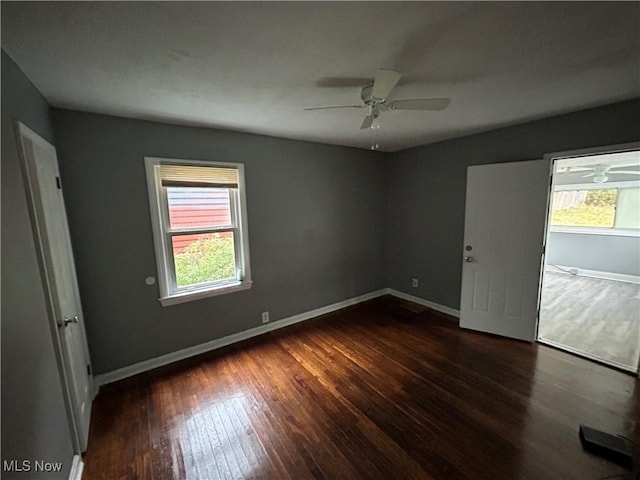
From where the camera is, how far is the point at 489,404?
2023 mm

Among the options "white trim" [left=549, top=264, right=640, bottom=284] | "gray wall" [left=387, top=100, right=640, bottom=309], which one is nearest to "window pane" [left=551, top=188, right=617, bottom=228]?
"white trim" [left=549, top=264, right=640, bottom=284]

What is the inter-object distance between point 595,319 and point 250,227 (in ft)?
15.0

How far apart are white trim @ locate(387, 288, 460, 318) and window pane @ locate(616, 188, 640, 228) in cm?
470

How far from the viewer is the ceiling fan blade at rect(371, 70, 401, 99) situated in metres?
1.34

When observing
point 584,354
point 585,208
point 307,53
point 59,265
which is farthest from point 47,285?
point 585,208

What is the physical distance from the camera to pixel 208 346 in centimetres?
286

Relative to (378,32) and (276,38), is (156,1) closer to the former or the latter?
(276,38)

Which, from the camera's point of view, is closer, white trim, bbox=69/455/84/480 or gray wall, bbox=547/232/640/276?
white trim, bbox=69/455/84/480

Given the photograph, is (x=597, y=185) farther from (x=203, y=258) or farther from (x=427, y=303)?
(x=203, y=258)

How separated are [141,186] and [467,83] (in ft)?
9.08

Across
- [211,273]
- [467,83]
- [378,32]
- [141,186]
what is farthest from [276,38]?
[211,273]

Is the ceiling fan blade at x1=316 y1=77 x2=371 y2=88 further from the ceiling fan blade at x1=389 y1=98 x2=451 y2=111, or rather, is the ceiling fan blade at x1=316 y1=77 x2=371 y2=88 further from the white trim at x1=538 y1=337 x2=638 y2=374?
the white trim at x1=538 y1=337 x2=638 y2=374

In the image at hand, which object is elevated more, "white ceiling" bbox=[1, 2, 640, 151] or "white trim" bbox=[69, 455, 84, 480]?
"white ceiling" bbox=[1, 2, 640, 151]

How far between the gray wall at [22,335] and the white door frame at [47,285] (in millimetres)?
37
